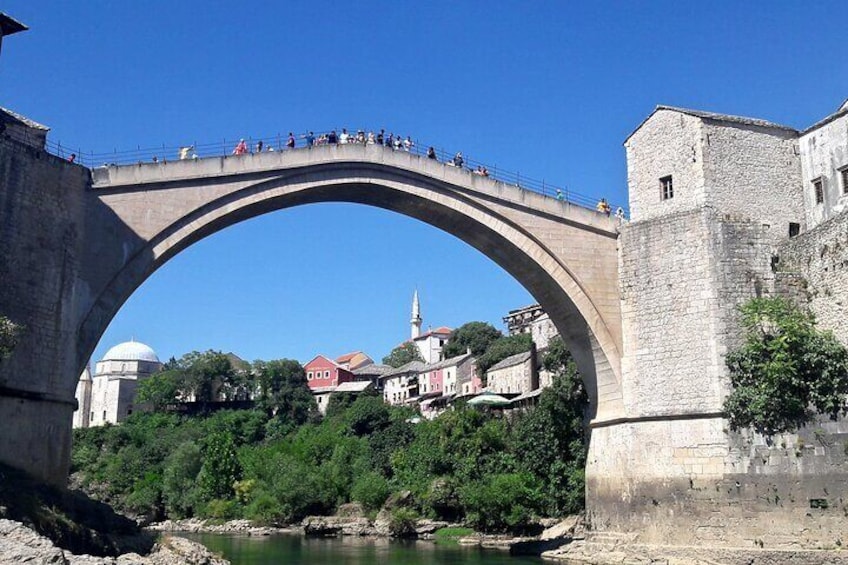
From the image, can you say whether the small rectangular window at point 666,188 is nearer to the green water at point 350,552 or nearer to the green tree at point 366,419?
the green water at point 350,552

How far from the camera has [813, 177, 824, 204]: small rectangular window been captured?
21047mm

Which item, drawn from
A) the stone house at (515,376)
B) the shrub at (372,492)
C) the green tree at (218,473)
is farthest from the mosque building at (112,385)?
Result: the shrub at (372,492)

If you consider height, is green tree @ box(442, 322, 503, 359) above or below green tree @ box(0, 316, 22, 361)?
above

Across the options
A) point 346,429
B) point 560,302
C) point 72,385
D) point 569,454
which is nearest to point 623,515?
point 560,302

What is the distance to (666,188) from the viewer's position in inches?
842

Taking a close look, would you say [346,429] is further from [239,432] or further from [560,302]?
[560,302]

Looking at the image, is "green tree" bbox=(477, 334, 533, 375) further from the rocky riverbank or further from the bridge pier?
the rocky riverbank

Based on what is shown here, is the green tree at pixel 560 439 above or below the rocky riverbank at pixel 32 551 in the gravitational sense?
above

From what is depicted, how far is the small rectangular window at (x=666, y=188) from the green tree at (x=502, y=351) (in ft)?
126

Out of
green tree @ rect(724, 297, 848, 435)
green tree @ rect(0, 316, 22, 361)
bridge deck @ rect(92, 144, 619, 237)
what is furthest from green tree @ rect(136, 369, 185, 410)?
green tree @ rect(724, 297, 848, 435)

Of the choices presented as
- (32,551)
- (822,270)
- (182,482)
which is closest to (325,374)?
(182,482)

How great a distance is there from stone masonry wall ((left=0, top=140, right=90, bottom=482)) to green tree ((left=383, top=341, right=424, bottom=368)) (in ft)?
225

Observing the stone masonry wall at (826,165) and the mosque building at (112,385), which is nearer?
the stone masonry wall at (826,165)

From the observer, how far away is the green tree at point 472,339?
70438 millimetres
